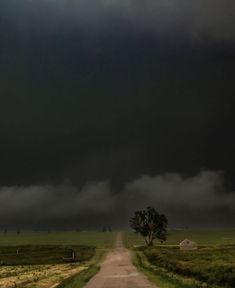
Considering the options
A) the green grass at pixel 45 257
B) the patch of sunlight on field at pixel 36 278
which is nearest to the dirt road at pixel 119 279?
the patch of sunlight on field at pixel 36 278

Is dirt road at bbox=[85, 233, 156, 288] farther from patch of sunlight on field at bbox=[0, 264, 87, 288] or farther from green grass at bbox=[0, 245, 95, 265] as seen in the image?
green grass at bbox=[0, 245, 95, 265]

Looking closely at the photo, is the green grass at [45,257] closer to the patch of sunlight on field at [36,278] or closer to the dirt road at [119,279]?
the patch of sunlight on field at [36,278]

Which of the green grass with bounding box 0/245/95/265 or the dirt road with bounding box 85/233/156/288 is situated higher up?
the green grass with bounding box 0/245/95/265

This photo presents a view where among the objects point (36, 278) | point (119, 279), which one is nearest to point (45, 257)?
point (36, 278)

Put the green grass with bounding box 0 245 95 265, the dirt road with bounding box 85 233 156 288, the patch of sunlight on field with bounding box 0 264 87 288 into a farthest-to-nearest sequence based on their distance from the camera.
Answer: the green grass with bounding box 0 245 95 265 < the patch of sunlight on field with bounding box 0 264 87 288 < the dirt road with bounding box 85 233 156 288

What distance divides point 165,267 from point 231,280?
102ft

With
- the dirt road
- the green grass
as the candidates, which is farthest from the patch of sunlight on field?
the green grass

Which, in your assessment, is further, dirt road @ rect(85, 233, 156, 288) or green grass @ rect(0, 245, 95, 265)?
green grass @ rect(0, 245, 95, 265)

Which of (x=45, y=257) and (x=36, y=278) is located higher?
(x=45, y=257)

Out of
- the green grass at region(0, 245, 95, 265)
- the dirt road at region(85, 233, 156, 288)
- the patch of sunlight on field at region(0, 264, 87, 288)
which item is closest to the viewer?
the dirt road at region(85, 233, 156, 288)

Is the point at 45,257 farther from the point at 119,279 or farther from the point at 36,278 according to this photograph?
the point at 119,279

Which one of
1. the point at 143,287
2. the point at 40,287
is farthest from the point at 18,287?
the point at 143,287

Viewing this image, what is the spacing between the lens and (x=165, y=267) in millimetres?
75250

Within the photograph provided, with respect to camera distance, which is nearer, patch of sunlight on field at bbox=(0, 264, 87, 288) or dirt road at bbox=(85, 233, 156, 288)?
dirt road at bbox=(85, 233, 156, 288)
